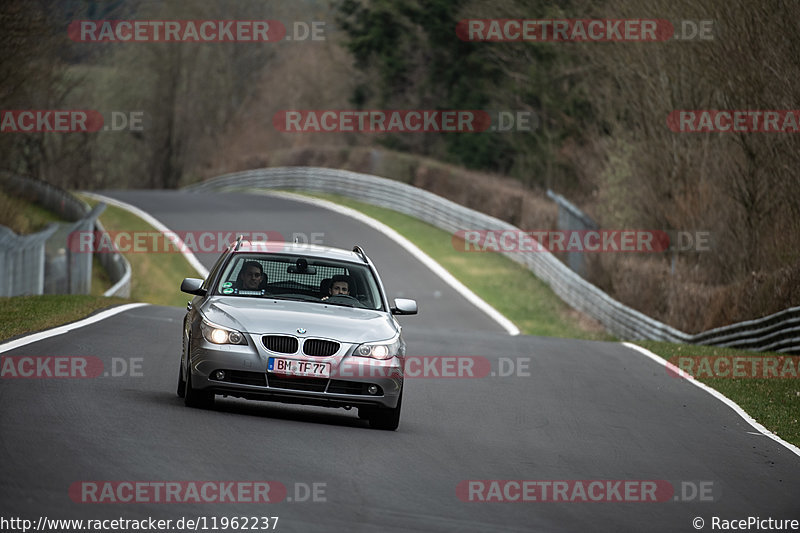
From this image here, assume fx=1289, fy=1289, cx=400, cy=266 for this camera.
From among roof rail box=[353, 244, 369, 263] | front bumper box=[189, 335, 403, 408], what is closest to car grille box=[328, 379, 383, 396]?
front bumper box=[189, 335, 403, 408]

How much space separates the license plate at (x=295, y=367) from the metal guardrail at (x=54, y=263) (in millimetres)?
14766

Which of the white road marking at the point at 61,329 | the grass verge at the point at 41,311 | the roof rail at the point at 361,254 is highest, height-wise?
the roof rail at the point at 361,254

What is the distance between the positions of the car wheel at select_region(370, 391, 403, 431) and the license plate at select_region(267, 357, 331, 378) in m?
0.79

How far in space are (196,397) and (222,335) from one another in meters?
0.68

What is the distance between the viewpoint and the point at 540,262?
39.0m

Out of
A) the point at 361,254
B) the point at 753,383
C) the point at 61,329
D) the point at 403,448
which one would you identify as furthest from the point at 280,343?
the point at 753,383

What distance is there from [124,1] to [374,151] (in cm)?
2405

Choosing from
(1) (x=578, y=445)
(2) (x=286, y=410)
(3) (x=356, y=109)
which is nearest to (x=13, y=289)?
(2) (x=286, y=410)

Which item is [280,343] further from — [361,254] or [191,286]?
[361,254]

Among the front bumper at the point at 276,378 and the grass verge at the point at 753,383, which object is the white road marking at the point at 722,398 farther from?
the front bumper at the point at 276,378

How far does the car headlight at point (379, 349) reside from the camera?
11117 mm

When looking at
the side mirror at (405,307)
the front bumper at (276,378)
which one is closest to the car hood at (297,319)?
the front bumper at (276,378)

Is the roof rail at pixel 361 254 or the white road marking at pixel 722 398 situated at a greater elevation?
the roof rail at pixel 361 254

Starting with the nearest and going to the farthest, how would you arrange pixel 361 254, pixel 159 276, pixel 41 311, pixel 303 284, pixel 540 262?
1. pixel 303 284
2. pixel 361 254
3. pixel 41 311
4. pixel 159 276
5. pixel 540 262
